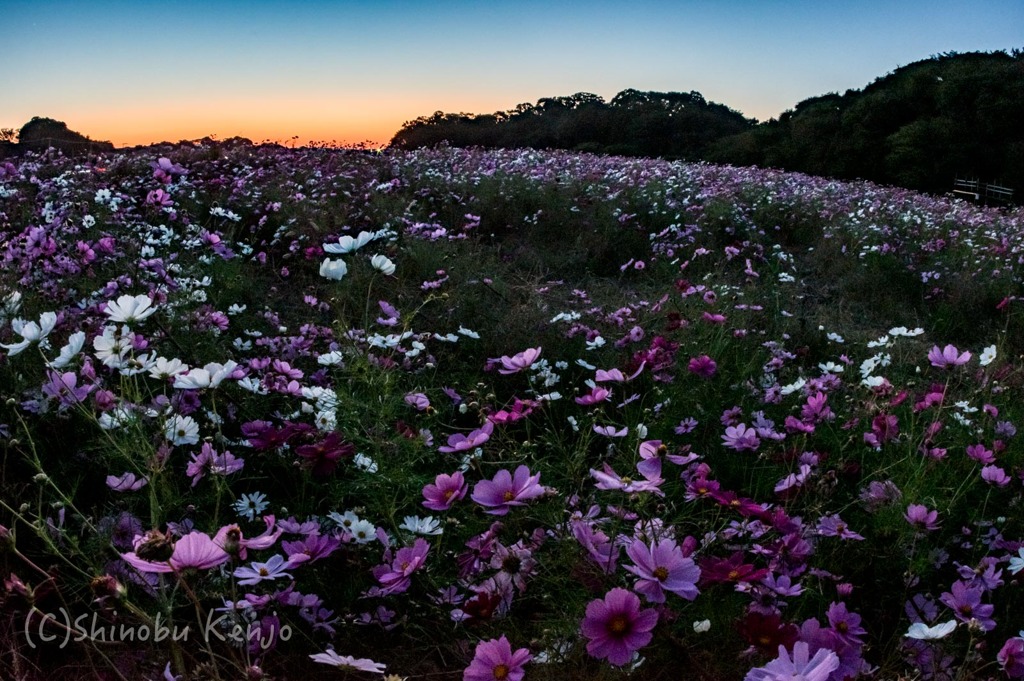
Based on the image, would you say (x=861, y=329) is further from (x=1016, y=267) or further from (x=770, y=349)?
(x=1016, y=267)

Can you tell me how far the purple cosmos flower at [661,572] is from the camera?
100 cm

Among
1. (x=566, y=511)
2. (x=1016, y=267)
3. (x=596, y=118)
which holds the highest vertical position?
(x=596, y=118)

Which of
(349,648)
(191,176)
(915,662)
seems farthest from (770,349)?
(191,176)

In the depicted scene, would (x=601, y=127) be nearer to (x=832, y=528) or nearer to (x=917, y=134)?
(x=917, y=134)

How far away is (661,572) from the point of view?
40.3 inches

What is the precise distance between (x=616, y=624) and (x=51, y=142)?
10.0m

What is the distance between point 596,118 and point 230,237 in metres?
16.8

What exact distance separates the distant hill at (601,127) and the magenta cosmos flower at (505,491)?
16.5 meters

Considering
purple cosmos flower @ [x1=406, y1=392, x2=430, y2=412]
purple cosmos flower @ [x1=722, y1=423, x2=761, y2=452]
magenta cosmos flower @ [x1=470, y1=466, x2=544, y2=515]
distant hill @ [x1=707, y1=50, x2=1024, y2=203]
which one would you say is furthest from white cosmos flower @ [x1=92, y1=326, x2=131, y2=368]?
distant hill @ [x1=707, y1=50, x2=1024, y2=203]

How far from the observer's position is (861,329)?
465 cm

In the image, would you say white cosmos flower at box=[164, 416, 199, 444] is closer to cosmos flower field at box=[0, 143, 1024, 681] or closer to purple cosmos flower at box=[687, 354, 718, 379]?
cosmos flower field at box=[0, 143, 1024, 681]

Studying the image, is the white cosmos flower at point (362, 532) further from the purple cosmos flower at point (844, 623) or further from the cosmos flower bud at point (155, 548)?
the purple cosmos flower at point (844, 623)

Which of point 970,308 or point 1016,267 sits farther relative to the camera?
point 1016,267

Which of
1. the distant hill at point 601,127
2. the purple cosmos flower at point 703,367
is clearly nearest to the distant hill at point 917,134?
the distant hill at point 601,127
